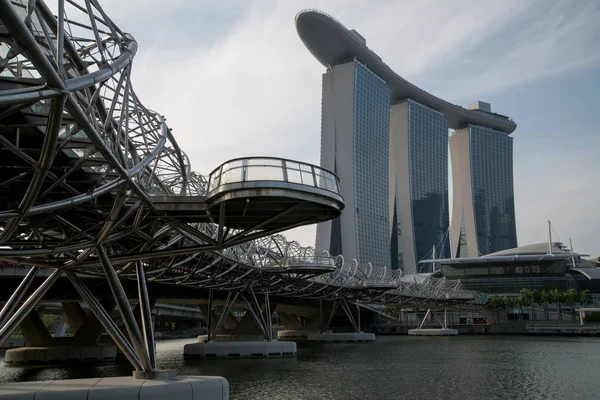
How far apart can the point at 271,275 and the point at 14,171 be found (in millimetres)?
50821

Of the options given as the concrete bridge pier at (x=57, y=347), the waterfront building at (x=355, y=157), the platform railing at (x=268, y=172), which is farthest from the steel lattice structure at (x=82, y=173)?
the waterfront building at (x=355, y=157)

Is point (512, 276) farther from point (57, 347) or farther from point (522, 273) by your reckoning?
point (57, 347)

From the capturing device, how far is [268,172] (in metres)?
20.8

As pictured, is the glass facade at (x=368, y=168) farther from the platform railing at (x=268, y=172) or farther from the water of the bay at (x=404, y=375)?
the platform railing at (x=268, y=172)

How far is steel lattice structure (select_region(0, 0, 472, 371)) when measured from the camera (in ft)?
45.1

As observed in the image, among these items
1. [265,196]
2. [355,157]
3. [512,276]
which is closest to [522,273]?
[512,276]

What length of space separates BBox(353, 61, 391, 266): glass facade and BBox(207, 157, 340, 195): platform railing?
16508 cm

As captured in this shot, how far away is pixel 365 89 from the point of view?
194m

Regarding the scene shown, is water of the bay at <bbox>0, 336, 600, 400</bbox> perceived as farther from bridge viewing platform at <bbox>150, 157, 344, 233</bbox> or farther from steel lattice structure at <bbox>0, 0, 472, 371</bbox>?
bridge viewing platform at <bbox>150, 157, 344, 233</bbox>

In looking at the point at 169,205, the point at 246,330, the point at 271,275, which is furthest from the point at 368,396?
the point at 246,330

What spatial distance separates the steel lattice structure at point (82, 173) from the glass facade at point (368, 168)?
473ft

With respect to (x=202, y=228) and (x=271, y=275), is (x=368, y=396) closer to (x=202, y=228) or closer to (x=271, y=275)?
(x=202, y=228)

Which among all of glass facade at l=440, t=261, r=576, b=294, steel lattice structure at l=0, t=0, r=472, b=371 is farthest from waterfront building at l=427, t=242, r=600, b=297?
steel lattice structure at l=0, t=0, r=472, b=371

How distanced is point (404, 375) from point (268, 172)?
27578 mm
